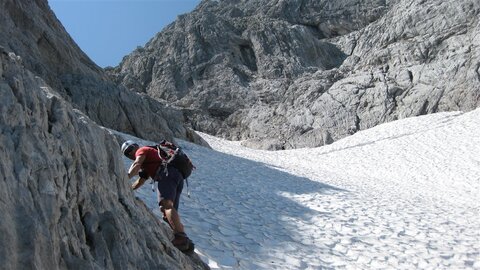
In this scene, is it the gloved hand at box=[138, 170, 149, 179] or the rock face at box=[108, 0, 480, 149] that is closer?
the gloved hand at box=[138, 170, 149, 179]

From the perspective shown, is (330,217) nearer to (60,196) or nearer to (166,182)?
(166,182)

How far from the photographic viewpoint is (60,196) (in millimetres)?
4691

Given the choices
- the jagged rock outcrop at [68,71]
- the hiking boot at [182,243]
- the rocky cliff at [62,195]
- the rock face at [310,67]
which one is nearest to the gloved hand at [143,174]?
the rocky cliff at [62,195]

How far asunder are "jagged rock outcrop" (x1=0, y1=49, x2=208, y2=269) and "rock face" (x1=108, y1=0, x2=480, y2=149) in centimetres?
2903

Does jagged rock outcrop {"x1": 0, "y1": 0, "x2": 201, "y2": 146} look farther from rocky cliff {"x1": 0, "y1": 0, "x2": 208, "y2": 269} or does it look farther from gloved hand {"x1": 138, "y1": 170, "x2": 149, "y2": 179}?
rocky cliff {"x1": 0, "y1": 0, "x2": 208, "y2": 269}

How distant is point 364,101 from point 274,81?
16.0 metres

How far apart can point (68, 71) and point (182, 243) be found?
20581 millimetres

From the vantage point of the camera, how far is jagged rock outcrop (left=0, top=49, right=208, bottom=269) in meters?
4.01

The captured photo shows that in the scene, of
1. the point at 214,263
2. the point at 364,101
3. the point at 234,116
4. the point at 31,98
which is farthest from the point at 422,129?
the point at 31,98

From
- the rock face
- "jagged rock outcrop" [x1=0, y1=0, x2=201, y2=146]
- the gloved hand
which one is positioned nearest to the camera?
the gloved hand

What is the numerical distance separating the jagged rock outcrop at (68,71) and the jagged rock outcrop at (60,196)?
698 inches

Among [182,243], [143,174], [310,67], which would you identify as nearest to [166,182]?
[143,174]

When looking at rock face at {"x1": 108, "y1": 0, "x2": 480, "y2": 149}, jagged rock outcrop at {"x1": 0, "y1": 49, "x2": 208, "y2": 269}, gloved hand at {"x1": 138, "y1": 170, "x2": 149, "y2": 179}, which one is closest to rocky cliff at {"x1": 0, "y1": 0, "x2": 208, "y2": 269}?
jagged rock outcrop at {"x1": 0, "y1": 49, "x2": 208, "y2": 269}

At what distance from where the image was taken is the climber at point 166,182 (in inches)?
264
